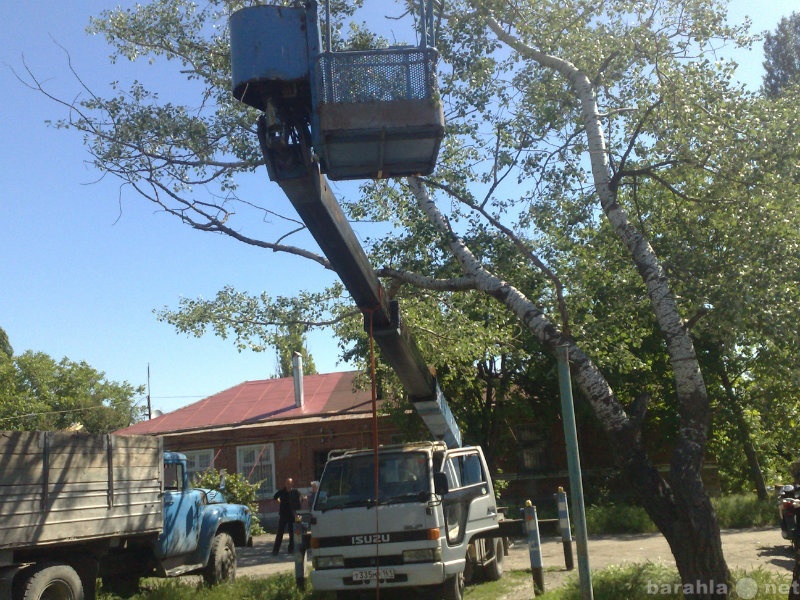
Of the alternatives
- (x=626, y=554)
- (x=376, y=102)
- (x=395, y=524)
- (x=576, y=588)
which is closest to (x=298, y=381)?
(x=626, y=554)

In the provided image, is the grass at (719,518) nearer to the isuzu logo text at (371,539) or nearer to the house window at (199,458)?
the isuzu logo text at (371,539)

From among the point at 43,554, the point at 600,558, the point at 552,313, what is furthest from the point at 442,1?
the point at 600,558

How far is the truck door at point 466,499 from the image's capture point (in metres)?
10.1

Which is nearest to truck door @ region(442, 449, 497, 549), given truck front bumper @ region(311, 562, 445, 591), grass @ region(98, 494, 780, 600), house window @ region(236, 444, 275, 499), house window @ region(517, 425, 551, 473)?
truck front bumper @ region(311, 562, 445, 591)

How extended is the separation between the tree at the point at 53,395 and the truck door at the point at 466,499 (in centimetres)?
4192

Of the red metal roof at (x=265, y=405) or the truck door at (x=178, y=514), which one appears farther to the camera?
the red metal roof at (x=265, y=405)

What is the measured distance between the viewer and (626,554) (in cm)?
1459

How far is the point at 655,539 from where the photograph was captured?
56.5 ft

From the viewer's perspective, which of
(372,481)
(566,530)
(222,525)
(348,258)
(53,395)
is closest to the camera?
(348,258)

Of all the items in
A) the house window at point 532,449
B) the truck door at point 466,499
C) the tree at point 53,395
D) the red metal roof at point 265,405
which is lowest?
the truck door at point 466,499

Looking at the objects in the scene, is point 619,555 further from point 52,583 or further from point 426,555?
point 52,583

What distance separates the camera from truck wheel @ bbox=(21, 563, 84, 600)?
8961 millimetres

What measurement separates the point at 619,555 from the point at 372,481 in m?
6.54

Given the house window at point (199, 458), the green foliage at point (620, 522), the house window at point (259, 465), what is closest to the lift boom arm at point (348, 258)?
the green foliage at point (620, 522)
